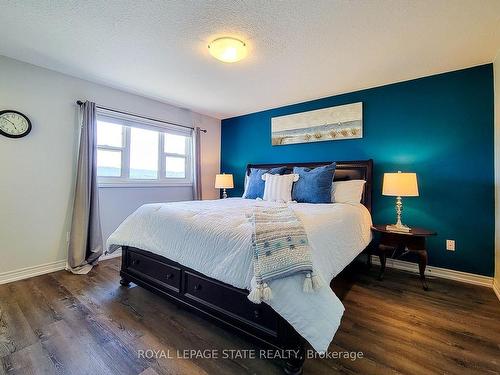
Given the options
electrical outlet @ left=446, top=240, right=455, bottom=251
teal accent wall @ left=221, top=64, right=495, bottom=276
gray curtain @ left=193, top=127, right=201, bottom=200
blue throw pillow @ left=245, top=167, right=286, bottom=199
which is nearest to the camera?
teal accent wall @ left=221, top=64, right=495, bottom=276

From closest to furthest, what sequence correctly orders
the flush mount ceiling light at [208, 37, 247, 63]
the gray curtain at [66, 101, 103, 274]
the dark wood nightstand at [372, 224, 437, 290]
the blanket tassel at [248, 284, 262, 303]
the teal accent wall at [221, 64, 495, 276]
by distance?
the blanket tassel at [248, 284, 262, 303]
the flush mount ceiling light at [208, 37, 247, 63]
the dark wood nightstand at [372, 224, 437, 290]
the teal accent wall at [221, 64, 495, 276]
the gray curtain at [66, 101, 103, 274]

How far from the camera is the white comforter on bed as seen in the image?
3.99 feet

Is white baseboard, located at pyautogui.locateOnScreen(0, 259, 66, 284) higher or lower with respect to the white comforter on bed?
lower

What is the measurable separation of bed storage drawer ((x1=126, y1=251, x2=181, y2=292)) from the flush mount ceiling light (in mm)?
1940

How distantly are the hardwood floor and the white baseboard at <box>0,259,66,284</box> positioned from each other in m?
0.12

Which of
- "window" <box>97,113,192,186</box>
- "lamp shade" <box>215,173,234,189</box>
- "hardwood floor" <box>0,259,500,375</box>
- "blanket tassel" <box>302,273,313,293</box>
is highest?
"window" <box>97,113,192,186</box>

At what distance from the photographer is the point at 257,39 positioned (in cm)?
206

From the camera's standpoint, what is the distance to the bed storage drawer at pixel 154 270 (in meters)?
1.93

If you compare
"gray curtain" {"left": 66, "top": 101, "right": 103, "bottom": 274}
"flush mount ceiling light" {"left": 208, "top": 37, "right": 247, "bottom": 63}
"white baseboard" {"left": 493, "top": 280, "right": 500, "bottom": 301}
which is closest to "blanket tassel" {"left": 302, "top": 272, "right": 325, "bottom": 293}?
"flush mount ceiling light" {"left": 208, "top": 37, "right": 247, "bottom": 63}

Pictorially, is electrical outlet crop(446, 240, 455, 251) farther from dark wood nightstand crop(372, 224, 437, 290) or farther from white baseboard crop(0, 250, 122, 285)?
white baseboard crop(0, 250, 122, 285)

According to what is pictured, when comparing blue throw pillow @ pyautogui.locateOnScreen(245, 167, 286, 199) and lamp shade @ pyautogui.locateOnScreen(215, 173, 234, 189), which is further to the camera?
lamp shade @ pyautogui.locateOnScreen(215, 173, 234, 189)

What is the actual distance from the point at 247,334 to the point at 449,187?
2735 mm

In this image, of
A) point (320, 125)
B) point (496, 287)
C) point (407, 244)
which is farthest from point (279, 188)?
point (496, 287)

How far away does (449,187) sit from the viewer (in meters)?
2.64
